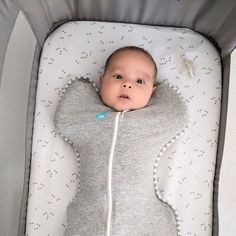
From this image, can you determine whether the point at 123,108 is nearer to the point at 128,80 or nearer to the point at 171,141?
the point at 128,80

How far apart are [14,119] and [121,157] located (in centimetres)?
36

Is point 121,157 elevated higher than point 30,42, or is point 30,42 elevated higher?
point 30,42

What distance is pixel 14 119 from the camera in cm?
144

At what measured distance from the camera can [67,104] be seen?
1.51 meters

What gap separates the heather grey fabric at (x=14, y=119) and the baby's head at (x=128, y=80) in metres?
0.28

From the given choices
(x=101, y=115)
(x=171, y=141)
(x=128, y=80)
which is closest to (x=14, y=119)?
(x=101, y=115)

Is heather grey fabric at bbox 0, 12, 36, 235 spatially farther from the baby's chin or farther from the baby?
the baby's chin

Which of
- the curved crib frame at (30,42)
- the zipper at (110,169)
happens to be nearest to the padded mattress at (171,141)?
the curved crib frame at (30,42)

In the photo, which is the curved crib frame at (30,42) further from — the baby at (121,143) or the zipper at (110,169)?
the zipper at (110,169)

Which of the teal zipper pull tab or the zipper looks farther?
the teal zipper pull tab

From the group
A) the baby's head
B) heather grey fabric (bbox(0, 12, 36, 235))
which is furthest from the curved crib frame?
the baby's head

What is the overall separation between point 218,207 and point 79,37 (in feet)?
2.51

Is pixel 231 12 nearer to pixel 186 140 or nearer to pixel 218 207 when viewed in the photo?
pixel 186 140

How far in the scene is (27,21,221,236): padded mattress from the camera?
4.91 ft
